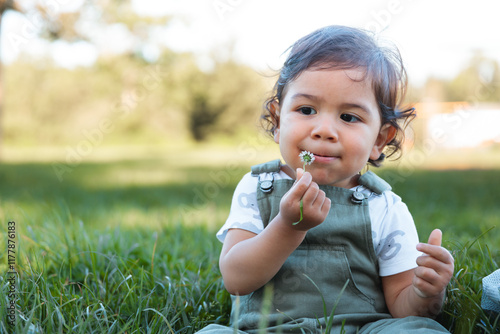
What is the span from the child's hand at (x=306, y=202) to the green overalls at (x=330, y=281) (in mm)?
235

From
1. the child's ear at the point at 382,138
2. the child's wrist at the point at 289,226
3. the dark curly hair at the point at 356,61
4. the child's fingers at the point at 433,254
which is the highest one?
the dark curly hair at the point at 356,61

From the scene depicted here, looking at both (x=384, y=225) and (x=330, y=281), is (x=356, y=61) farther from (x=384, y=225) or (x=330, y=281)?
(x=330, y=281)

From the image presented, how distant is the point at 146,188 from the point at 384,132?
427cm

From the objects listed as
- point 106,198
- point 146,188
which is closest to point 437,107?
point 146,188

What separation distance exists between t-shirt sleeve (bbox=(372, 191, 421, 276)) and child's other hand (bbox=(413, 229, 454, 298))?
0.54 feet

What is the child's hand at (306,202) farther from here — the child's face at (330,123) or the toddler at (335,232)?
the child's face at (330,123)

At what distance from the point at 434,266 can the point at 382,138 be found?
19.5 inches

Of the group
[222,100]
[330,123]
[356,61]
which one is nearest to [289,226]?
[330,123]

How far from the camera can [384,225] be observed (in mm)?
1451

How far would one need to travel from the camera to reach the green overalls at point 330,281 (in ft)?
4.38

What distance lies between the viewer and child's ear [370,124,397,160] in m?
1.55

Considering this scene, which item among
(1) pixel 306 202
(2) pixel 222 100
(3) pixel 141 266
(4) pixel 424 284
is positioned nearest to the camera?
(1) pixel 306 202
